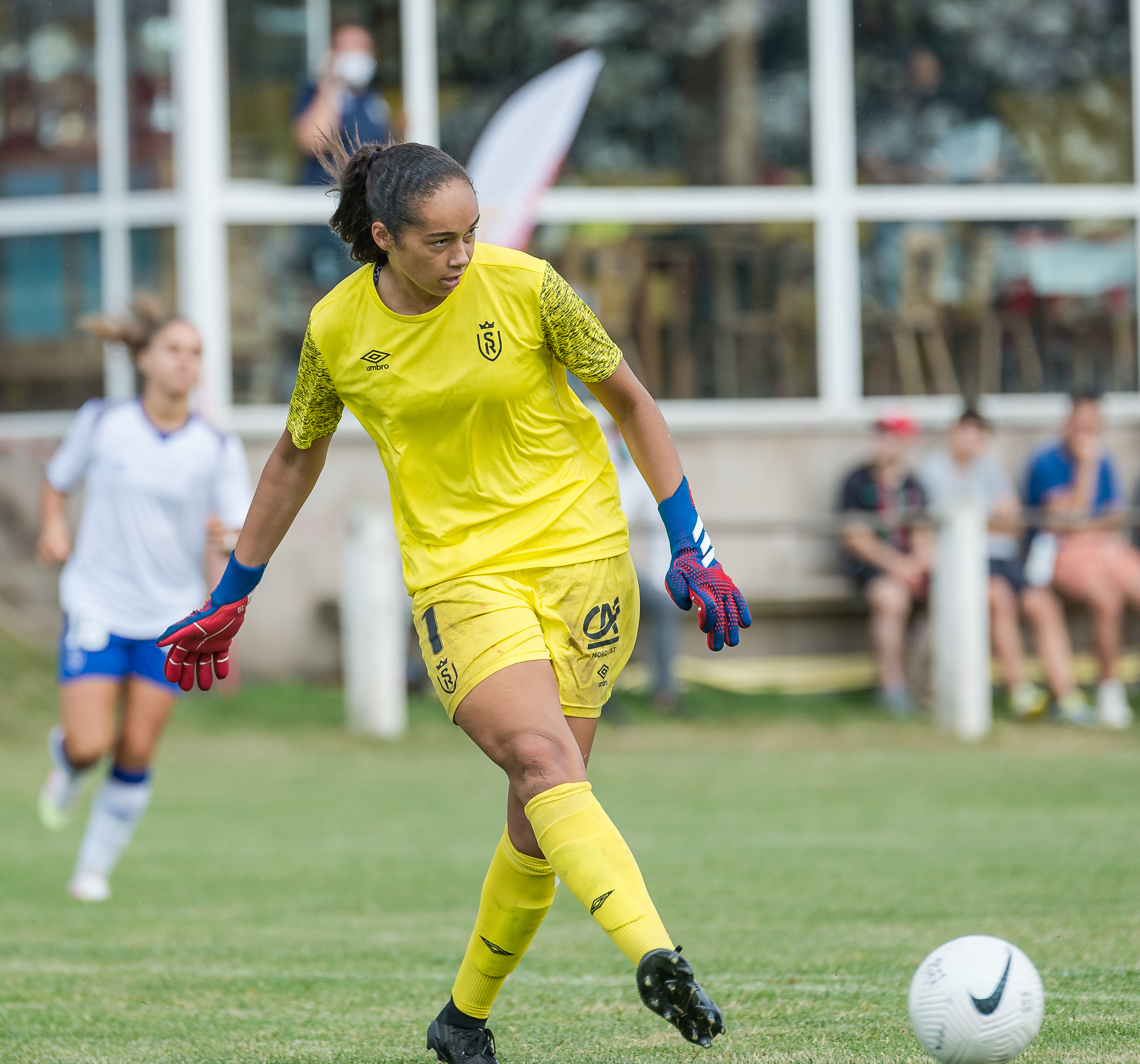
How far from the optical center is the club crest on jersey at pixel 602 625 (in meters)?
4.27

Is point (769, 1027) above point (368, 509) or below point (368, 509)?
below

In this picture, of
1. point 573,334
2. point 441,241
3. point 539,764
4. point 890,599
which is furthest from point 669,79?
point 539,764

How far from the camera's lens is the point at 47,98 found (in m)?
14.9

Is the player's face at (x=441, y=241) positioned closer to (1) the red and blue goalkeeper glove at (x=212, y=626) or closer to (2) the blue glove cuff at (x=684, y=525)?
(2) the blue glove cuff at (x=684, y=525)

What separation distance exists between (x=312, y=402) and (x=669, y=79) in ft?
36.6

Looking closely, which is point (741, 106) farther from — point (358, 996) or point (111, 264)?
point (358, 996)

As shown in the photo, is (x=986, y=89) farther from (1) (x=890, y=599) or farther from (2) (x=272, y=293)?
(2) (x=272, y=293)

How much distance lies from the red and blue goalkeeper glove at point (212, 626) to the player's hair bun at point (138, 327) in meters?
3.05

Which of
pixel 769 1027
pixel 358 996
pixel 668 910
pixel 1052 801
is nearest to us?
pixel 769 1027

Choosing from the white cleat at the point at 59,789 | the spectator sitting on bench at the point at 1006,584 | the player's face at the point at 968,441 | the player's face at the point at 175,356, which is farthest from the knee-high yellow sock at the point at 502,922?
the player's face at the point at 968,441

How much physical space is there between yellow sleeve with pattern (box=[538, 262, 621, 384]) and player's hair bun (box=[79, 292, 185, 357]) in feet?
11.9

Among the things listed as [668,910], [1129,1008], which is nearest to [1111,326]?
[668,910]

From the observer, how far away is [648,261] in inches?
581

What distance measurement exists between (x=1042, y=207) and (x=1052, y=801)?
6.98 meters
